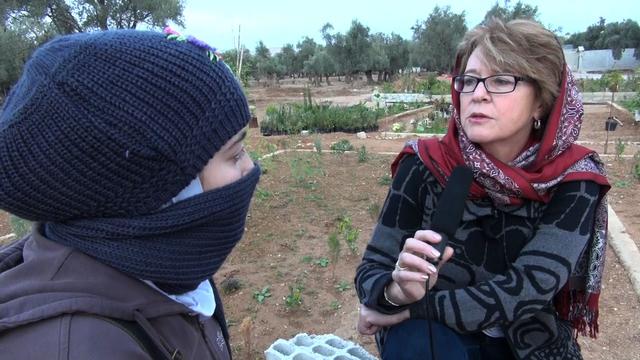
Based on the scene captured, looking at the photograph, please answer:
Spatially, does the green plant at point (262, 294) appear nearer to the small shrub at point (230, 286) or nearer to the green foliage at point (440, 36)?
the small shrub at point (230, 286)

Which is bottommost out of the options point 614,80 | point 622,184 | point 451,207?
point 622,184

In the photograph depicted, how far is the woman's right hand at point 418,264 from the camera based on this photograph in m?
1.38

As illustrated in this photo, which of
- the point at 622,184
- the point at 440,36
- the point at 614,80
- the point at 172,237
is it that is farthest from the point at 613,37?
the point at 172,237

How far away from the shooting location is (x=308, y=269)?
12.7ft

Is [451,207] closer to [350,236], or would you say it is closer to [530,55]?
[530,55]

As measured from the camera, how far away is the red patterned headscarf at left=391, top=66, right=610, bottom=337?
1682 millimetres

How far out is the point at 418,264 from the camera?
4.62ft

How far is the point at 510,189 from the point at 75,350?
1.38 meters

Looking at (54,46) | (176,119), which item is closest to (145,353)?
(176,119)

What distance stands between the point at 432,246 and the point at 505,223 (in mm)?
494

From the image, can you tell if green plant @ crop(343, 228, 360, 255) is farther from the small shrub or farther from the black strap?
the black strap

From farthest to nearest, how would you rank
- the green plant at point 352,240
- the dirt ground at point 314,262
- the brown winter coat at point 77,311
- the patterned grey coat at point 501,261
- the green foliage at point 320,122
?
the green foliage at point 320,122 → the green plant at point 352,240 → the dirt ground at point 314,262 → the patterned grey coat at point 501,261 → the brown winter coat at point 77,311

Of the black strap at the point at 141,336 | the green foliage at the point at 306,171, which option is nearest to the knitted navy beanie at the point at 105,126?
the black strap at the point at 141,336

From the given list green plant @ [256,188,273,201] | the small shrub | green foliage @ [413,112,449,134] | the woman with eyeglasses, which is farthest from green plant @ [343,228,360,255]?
green foliage @ [413,112,449,134]
